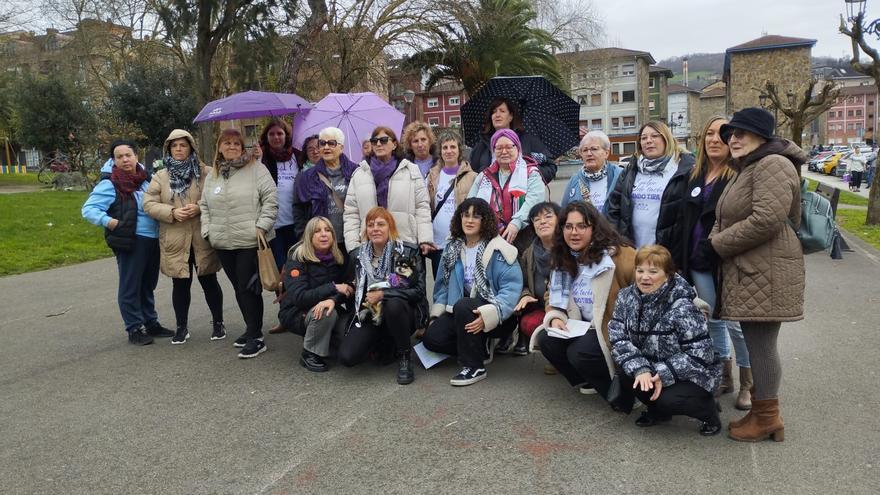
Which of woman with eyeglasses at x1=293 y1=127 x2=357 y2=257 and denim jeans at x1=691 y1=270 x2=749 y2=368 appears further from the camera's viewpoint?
woman with eyeglasses at x1=293 y1=127 x2=357 y2=257

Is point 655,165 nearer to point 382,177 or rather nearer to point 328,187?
point 382,177

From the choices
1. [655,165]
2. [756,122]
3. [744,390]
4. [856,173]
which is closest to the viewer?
[756,122]

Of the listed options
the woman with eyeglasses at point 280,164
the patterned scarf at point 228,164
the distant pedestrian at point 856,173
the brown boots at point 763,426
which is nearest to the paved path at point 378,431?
the brown boots at point 763,426

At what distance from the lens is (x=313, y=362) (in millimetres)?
5414

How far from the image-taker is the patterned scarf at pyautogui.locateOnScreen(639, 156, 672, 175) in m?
4.77

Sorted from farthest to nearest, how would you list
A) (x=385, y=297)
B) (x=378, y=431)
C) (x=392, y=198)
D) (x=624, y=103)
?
1. (x=624, y=103)
2. (x=392, y=198)
3. (x=385, y=297)
4. (x=378, y=431)

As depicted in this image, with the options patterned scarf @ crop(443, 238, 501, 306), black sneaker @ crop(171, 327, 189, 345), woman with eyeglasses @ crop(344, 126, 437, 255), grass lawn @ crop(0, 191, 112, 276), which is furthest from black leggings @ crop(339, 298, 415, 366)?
grass lawn @ crop(0, 191, 112, 276)

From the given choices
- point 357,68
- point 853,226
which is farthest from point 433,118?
point 853,226

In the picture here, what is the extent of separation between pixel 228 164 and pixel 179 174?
1.82ft

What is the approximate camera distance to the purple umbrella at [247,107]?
6055mm

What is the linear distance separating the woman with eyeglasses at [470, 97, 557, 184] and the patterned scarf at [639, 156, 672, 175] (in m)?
1.14

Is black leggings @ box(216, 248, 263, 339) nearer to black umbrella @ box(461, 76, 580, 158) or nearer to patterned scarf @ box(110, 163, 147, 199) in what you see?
patterned scarf @ box(110, 163, 147, 199)

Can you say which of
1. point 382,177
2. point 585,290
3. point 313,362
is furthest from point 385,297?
point 585,290

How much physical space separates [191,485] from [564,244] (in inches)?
110
